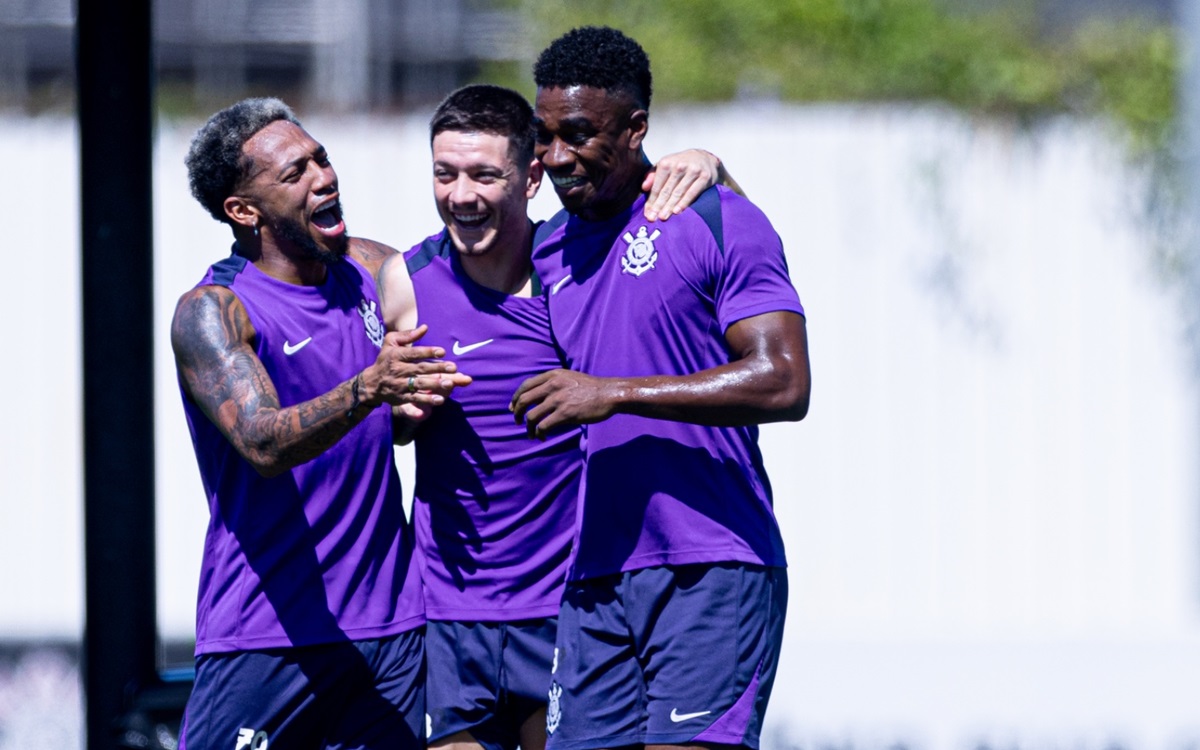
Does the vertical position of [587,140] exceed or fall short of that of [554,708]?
it exceeds it

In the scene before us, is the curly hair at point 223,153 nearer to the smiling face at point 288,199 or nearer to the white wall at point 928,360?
the smiling face at point 288,199

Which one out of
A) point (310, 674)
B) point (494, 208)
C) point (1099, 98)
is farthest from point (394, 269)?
point (1099, 98)

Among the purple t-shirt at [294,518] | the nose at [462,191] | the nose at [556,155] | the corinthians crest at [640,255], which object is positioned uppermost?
the nose at [556,155]

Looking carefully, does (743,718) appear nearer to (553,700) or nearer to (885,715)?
(553,700)

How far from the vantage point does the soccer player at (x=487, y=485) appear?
3.61 m

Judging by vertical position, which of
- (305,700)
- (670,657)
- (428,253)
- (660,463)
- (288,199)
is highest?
(288,199)

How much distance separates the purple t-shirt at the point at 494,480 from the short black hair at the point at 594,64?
2.07 feet

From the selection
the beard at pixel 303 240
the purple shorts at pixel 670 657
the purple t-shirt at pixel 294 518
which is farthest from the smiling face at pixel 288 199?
the purple shorts at pixel 670 657

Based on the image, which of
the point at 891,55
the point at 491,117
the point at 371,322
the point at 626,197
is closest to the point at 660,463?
the point at 626,197

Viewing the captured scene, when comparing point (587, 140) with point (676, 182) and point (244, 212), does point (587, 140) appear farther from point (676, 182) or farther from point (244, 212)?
point (244, 212)

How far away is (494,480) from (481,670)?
1.58ft

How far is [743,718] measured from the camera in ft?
10.3

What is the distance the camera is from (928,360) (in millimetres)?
7422

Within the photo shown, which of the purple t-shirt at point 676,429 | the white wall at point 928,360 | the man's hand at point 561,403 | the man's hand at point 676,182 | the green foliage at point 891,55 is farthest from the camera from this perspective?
the green foliage at point 891,55
